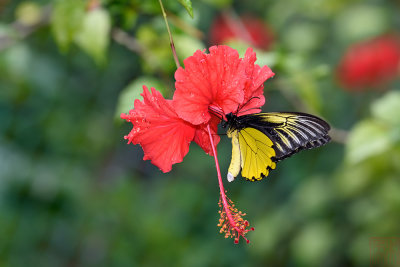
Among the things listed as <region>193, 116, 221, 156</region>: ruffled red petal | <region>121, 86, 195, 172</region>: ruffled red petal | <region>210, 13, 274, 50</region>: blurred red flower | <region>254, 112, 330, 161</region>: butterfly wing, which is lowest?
<region>121, 86, 195, 172</region>: ruffled red petal

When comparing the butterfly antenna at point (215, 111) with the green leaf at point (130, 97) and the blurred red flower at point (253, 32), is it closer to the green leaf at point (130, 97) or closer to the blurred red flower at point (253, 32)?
the green leaf at point (130, 97)

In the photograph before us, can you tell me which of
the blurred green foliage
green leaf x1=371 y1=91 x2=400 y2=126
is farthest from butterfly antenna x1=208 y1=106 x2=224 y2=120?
the blurred green foliage

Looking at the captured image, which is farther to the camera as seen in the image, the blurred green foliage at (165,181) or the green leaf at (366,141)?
the blurred green foliage at (165,181)

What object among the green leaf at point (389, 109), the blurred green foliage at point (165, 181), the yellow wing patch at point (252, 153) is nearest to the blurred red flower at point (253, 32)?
the blurred green foliage at point (165, 181)

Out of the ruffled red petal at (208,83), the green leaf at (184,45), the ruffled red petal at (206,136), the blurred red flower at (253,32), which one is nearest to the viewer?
the ruffled red petal at (208,83)

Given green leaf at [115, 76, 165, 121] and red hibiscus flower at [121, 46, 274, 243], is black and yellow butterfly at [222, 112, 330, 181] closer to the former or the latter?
red hibiscus flower at [121, 46, 274, 243]

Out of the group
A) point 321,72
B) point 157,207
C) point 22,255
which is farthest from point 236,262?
point 321,72

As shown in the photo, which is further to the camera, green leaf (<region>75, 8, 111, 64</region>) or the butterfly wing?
green leaf (<region>75, 8, 111, 64</region>)
